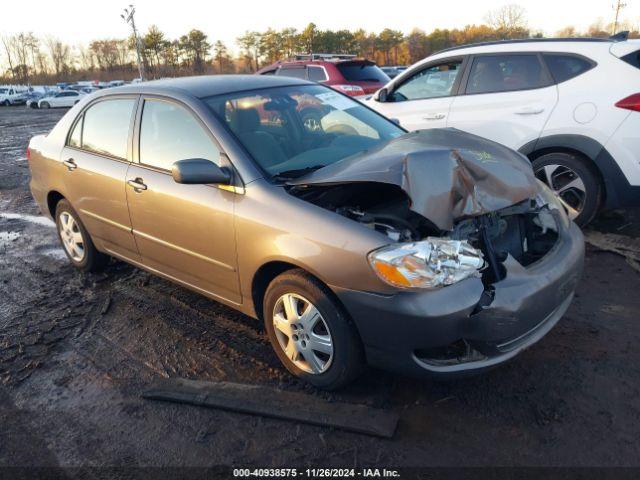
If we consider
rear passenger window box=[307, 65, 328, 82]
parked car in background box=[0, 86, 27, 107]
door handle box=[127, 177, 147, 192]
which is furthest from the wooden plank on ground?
parked car in background box=[0, 86, 27, 107]

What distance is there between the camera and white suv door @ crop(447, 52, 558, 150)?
5.26 meters

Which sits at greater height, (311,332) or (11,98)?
(11,98)

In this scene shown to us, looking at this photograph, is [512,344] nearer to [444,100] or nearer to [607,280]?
[607,280]

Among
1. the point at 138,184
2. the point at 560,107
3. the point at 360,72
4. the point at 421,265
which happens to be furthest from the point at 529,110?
the point at 360,72

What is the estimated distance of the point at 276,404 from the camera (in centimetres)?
287

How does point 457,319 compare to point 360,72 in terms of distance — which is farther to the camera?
point 360,72

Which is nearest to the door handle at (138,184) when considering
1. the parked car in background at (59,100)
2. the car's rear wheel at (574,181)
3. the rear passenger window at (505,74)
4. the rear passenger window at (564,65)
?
the car's rear wheel at (574,181)

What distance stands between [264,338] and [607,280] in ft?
9.08

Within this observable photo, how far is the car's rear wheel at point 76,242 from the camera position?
4688 mm

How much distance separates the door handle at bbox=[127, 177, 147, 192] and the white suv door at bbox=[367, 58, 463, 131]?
12.0 ft

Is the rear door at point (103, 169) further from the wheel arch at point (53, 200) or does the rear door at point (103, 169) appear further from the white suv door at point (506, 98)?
the white suv door at point (506, 98)

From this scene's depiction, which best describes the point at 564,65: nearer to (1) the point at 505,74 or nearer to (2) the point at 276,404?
(1) the point at 505,74

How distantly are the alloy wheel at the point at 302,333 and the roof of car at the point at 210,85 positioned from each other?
1609 millimetres

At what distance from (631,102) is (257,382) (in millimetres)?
4124
